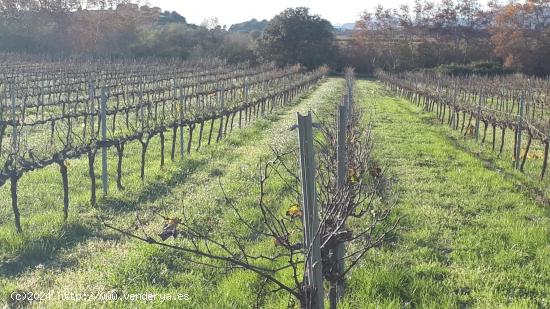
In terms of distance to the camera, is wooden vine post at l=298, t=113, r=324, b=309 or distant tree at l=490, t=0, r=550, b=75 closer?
wooden vine post at l=298, t=113, r=324, b=309

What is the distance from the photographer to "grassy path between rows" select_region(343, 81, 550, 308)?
4.53 m

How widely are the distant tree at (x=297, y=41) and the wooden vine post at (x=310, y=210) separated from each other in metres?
49.7

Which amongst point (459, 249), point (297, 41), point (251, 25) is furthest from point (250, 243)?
point (251, 25)

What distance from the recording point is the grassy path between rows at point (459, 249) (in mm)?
4532

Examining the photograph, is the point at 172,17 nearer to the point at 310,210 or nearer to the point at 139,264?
the point at 139,264

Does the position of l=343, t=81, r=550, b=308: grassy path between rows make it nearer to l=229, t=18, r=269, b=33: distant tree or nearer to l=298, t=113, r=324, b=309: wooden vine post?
l=298, t=113, r=324, b=309: wooden vine post

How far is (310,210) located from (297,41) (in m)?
52.1

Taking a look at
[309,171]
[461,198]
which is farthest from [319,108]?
[309,171]

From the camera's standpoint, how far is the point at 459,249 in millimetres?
5754

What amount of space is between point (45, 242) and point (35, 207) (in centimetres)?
151

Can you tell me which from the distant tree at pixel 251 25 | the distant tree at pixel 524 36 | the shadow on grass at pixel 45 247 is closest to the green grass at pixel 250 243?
the shadow on grass at pixel 45 247

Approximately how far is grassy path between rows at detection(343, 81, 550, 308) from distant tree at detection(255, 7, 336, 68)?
145 feet

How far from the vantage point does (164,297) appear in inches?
170

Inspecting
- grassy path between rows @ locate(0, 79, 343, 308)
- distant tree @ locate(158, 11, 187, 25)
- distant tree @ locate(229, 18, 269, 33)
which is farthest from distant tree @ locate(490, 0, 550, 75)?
distant tree @ locate(229, 18, 269, 33)
